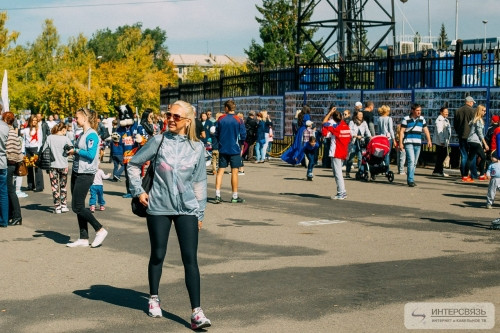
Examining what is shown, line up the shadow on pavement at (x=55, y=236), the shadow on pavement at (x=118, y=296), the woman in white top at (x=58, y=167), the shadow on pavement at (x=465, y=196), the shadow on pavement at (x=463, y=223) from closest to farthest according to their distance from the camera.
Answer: the shadow on pavement at (x=118, y=296) → the shadow on pavement at (x=55, y=236) → the shadow on pavement at (x=463, y=223) → the woman in white top at (x=58, y=167) → the shadow on pavement at (x=465, y=196)

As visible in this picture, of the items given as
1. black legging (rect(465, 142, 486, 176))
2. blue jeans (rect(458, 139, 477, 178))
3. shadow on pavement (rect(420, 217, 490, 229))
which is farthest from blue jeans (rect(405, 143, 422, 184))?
shadow on pavement (rect(420, 217, 490, 229))

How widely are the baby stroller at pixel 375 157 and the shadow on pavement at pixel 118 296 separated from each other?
42.0 feet

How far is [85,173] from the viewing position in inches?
457

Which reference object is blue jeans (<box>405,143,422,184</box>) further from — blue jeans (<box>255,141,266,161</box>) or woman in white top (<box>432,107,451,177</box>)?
blue jeans (<box>255,141,266,161</box>)

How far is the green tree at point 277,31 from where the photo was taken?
86.9 metres

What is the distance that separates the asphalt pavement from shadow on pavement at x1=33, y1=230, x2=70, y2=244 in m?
0.01

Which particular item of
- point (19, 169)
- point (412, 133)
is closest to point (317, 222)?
point (19, 169)

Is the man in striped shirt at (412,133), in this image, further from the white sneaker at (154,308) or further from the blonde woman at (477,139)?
the white sneaker at (154,308)

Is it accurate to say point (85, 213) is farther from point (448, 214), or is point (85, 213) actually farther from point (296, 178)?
point (296, 178)

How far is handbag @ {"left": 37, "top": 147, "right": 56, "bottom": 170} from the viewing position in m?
15.7

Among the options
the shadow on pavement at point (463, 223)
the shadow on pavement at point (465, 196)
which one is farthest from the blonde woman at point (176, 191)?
the shadow on pavement at point (465, 196)

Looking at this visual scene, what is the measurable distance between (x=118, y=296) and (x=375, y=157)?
1339 cm

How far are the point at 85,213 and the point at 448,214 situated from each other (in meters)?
6.42

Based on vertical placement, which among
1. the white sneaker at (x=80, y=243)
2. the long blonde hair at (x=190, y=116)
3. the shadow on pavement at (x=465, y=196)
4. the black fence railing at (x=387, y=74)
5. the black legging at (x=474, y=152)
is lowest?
the shadow on pavement at (x=465, y=196)
